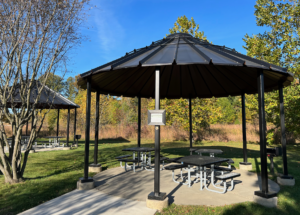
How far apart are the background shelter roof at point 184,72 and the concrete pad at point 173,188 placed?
117 inches

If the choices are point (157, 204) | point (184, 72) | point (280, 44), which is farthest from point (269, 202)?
point (280, 44)

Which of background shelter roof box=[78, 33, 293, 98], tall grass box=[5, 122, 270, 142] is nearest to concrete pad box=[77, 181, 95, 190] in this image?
background shelter roof box=[78, 33, 293, 98]

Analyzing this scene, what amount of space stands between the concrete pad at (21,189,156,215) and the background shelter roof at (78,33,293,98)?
294 centimetres

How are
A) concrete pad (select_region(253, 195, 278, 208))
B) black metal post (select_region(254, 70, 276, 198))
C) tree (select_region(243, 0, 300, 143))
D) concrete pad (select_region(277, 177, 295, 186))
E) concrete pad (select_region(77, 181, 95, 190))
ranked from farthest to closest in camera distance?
tree (select_region(243, 0, 300, 143)), concrete pad (select_region(277, 177, 295, 186)), concrete pad (select_region(77, 181, 95, 190)), black metal post (select_region(254, 70, 276, 198)), concrete pad (select_region(253, 195, 278, 208))

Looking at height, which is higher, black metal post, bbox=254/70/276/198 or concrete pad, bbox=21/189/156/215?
black metal post, bbox=254/70/276/198

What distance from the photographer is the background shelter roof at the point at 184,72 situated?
4688mm

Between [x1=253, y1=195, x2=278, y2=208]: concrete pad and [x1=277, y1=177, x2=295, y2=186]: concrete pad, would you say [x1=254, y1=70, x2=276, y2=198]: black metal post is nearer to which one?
[x1=253, y1=195, x2=278, y2=208]: concrete pad

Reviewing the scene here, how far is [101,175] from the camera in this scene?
275 inches

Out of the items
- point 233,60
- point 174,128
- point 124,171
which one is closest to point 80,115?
point 174,128

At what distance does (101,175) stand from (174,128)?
52.5 feet

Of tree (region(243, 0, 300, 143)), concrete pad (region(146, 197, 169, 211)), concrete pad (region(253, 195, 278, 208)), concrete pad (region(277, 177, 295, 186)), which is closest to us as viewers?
concrete pad (region(146, 197, 169, 211))

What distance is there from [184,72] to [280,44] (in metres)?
9.75

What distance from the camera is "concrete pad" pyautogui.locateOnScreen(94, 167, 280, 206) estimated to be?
477cm

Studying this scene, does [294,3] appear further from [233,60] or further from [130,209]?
[130,209]
